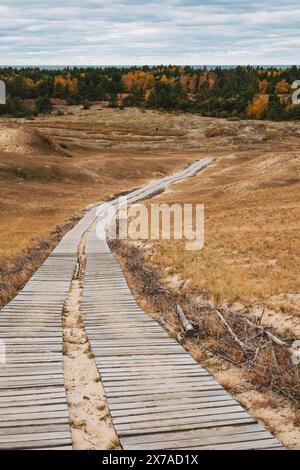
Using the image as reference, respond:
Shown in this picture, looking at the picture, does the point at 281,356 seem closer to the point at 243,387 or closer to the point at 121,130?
the point at 243,387

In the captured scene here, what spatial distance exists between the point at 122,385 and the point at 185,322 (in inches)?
163

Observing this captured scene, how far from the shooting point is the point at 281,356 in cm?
1154

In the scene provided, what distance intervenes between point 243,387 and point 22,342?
5713mm

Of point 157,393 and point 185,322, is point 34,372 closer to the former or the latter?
point 157,393

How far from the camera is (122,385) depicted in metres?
10.1

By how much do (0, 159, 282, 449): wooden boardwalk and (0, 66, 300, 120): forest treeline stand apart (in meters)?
124

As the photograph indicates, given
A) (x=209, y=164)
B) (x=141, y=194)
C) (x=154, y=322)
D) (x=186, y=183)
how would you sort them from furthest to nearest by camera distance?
(x=209, y=164)
(x=186, y=183)
(x=141, y=194)
(x=154, y=322)

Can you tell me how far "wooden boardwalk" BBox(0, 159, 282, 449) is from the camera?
811 cm

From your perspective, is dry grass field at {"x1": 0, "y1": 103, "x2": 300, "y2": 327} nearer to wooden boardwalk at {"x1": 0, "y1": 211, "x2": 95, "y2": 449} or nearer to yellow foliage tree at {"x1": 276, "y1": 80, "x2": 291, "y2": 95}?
wooden boardwalk at {"x1": 0, "y1": 211, "x2": 95, "y2": 449}

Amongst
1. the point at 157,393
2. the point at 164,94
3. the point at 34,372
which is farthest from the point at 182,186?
the point at 164,94

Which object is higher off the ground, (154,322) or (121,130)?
(121,130)

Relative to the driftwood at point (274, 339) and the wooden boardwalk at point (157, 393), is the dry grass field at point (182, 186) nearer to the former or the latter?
the driftwood at point (274, 339)

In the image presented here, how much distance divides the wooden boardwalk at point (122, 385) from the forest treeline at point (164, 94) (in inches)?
4883

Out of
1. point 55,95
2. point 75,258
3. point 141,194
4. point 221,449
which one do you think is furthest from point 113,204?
point 55,95
